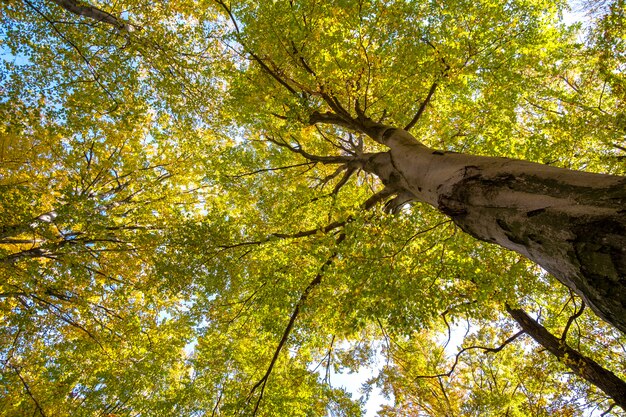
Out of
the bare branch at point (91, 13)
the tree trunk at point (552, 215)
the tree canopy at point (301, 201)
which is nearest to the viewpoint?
the tree trunk at point (552, 215)

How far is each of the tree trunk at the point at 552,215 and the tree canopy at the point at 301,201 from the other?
11 cm

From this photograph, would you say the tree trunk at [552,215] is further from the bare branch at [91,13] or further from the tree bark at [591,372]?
the bare branch at [91,13]

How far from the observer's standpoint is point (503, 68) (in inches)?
227

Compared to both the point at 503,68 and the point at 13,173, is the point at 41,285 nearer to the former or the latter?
the point at 13,173

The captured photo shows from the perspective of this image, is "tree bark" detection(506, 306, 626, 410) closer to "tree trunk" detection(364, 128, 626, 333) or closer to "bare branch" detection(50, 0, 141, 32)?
"tree trunk" detection(364, 128, 626, 333)

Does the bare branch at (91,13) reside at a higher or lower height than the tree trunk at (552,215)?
higher

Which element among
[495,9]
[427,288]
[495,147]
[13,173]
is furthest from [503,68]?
[13,173]

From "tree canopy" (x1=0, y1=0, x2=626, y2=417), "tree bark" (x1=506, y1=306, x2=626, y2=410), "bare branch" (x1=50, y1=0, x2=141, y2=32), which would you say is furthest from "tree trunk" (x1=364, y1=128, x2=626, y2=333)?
"bare branch" (x1=50, y1=0, x2=141, y2=32)

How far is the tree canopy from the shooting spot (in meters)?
5.04

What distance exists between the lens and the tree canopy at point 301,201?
504 centimetres

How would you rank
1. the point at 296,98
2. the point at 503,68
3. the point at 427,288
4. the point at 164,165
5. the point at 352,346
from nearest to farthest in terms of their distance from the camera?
the point at 427,288
the point at 296,98
the point at 503,68
the point at 352,346
the point at 164,165

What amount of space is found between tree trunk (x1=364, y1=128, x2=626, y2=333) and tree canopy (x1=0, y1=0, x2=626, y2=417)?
11 centimetres

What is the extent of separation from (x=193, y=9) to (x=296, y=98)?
18.7ft

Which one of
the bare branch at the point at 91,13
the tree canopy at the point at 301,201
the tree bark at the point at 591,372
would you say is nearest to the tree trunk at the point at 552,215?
the tree canopy at the point at 301,201
